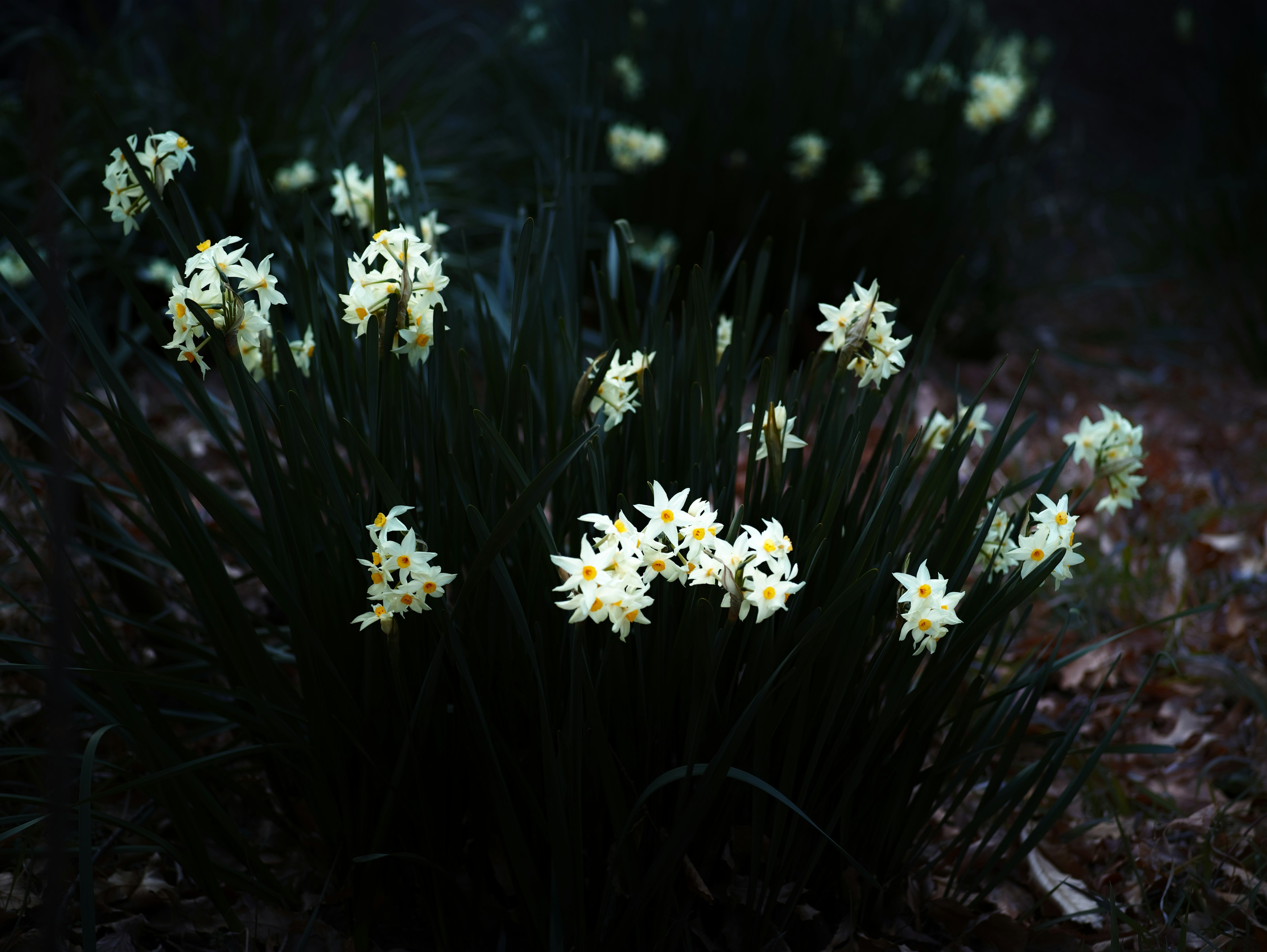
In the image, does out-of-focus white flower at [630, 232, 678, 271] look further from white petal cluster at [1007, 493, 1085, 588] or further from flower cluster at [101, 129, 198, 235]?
white petal cluster at [1007, 493, 1085, 588]

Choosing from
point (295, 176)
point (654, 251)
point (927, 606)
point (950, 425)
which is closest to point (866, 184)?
point (654, 251)

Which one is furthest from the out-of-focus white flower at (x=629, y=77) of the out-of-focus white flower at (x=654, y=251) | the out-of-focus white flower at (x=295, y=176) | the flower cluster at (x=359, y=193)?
the flower cluster at (x=359, y=193)

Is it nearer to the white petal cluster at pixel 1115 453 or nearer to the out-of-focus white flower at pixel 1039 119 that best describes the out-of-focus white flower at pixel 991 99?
the out-of-focus white flower at pixel 1039 119

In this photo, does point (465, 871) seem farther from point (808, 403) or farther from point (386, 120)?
point (386, 120)

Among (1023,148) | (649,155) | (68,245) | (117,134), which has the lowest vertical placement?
(117,134)

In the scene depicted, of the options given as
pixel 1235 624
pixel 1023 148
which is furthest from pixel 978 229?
pixel 1235 624

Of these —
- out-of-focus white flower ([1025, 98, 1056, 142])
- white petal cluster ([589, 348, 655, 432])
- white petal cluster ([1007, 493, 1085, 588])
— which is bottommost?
white petal cluster ([1007, 493, 1085, 588])

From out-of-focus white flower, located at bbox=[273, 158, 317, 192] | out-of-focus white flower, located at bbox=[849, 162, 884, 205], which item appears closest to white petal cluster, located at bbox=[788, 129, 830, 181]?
out-of-focus white flower, located at bbox=[849, 162, 884, 205]

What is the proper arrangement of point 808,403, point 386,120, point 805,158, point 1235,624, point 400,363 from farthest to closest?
1. point 386,120
2. point 805,158
3. point 1235,624
4. point 808,403
5. point 400,363
